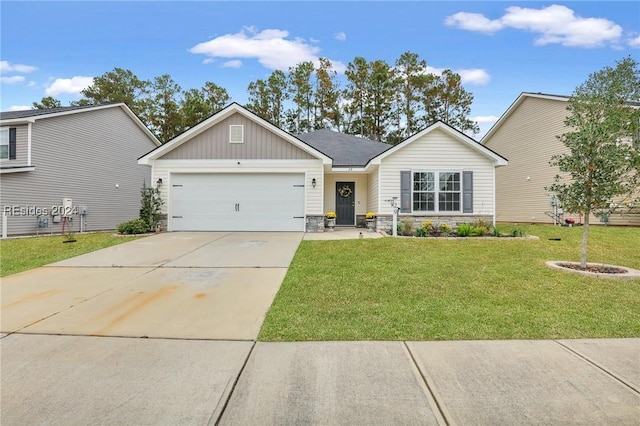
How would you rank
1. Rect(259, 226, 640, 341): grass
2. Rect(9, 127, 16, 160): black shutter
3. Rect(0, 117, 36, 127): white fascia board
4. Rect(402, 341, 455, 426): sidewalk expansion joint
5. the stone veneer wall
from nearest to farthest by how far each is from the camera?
Rect(402, 341, 455, 426): sidewalk expansion joint, Rect(259, 226, 640, 341): grass, the stone veneer wall, Rect(0, 117, 36, 127): white fascia board, Rect(9, 127, 16, 160): black shutter

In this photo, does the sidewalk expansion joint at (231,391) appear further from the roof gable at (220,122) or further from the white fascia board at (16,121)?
the white fascia board at (16,121)

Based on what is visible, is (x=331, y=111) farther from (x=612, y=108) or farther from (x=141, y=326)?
(x=141, y=326)

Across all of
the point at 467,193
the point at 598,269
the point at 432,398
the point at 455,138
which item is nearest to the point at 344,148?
the point at 455,138

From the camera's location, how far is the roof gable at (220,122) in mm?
12617

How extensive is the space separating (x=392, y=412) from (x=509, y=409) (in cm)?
85

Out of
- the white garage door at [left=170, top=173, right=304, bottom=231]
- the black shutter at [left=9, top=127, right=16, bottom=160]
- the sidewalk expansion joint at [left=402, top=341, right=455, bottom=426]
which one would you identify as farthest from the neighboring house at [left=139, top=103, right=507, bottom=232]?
the sidewalk expansion joint at [left=402, top=341, right=455, bottom=426]

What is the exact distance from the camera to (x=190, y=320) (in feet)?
13.6

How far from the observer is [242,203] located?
12.9 metres

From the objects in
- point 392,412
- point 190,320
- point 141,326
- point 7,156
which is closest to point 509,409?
point 392,412

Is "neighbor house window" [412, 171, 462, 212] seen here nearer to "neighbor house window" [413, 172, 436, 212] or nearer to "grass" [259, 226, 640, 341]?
"neighbor house window" [413, 172, 436, 212]

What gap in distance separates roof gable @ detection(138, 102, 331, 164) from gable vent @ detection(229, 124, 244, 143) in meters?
0.43

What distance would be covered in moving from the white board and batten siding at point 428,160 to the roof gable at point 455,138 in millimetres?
89

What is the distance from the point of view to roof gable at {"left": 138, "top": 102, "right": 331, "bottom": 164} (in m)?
12.6

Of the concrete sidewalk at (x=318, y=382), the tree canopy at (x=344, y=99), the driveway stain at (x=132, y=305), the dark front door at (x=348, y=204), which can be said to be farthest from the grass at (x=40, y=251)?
the tree canopy at (x=344, y=99)
